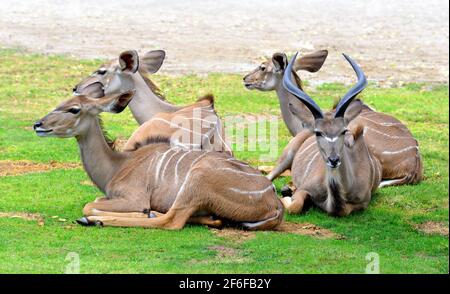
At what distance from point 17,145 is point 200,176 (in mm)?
4000

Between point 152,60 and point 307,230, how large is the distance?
3.16 meters

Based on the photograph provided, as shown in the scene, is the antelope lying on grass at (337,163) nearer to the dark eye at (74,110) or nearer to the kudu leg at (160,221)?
the kudu leg at (160,221)

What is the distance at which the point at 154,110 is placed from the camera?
10.1 m

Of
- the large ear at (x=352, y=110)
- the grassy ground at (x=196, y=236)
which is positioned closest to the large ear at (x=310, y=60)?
the grassy ground at (x=196, y=236)

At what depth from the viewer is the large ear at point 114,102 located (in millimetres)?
8156

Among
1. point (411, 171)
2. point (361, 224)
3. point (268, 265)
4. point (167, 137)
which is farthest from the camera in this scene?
point (411, 171)

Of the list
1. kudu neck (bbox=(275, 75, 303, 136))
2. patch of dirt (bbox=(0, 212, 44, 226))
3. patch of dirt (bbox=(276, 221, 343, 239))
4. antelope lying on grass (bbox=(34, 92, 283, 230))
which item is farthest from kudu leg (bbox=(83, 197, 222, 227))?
kudu neck (bbox=(275, 75, 303, 136))

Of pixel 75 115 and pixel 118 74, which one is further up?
pixel 75 115

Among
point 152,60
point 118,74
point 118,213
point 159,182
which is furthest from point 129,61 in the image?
point 118,213

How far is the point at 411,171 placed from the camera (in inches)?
385

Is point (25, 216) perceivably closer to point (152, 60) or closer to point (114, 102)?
point (114, 102)

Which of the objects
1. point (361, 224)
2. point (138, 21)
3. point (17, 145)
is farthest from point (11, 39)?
point (361, 224)

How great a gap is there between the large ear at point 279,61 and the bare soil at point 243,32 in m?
5.28
